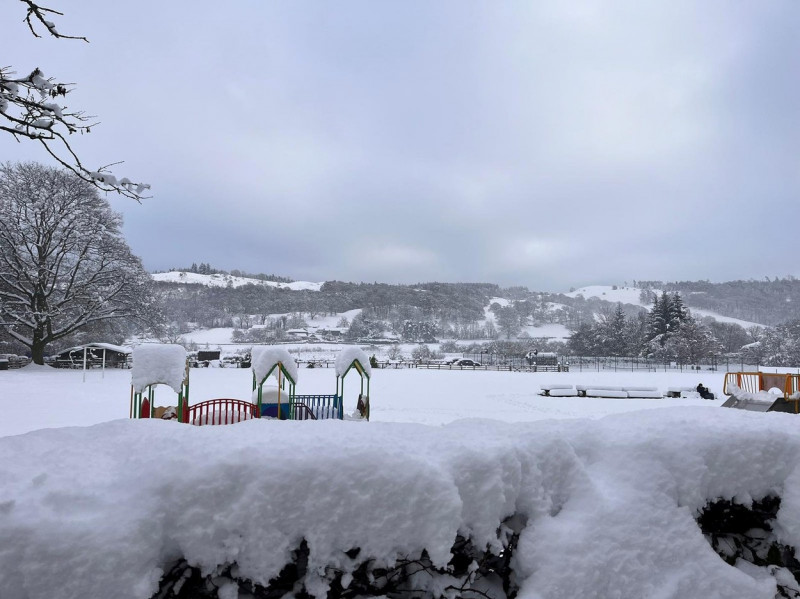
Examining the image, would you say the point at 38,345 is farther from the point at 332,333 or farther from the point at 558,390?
the point at 332,333

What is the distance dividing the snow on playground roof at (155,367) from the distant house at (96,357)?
3198 centimetres

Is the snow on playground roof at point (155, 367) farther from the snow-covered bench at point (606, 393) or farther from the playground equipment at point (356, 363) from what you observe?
the snow-covered bench at point (606, 393)

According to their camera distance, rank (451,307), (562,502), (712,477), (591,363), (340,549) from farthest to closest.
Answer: (451,307) < (591,363) < (712,477) < (562,502) < (340,549)

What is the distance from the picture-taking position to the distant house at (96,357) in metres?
37.2

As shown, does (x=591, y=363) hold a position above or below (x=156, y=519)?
below

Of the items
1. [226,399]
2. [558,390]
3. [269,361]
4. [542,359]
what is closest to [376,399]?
[269,361]

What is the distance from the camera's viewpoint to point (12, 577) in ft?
4.78

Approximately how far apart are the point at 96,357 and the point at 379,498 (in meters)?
43.5

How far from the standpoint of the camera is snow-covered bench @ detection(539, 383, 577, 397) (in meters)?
25.4

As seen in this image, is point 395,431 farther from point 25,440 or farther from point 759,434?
point 759,434

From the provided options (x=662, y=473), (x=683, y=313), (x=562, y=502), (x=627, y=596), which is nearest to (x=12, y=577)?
(x=562, y=502)

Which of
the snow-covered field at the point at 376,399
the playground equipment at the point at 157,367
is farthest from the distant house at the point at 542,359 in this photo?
the playground equipment at the point at 157,367

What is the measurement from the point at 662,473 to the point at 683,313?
72.3m

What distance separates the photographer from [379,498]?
1.79 m
